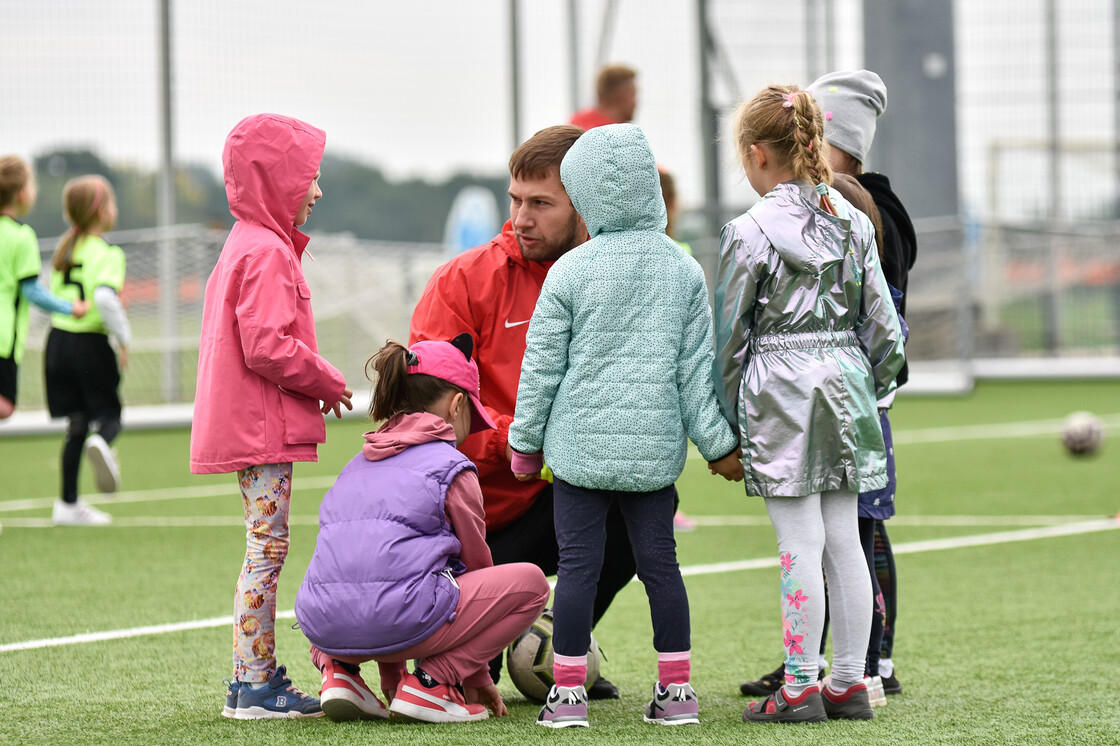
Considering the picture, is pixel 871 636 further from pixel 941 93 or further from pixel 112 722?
pixel 941 93

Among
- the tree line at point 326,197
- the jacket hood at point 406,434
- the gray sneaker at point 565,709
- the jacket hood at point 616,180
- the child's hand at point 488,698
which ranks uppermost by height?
the tree line at point 326,197

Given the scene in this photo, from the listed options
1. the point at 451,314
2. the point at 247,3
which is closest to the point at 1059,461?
the point at 451,314

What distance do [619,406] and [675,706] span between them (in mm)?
703

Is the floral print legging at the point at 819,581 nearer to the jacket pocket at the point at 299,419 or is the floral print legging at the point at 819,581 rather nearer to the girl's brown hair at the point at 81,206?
the jacket pocket at the point at 299,419

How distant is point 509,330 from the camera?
3.61 meters

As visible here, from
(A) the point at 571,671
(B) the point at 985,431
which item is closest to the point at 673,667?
(A) the point at 571,671

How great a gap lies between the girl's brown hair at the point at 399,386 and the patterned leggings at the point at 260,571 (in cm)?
30

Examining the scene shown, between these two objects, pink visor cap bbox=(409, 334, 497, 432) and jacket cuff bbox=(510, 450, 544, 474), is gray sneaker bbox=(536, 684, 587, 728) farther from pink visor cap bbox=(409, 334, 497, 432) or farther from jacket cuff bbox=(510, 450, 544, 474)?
pink visor cap bbox=(409, 334, 497, 432)

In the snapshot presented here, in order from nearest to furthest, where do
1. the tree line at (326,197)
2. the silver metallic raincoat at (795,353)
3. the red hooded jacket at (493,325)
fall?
the silver metallic raincoat at (795,353) → the red hooded jacket at (493,325) → the tree line at (326,197)

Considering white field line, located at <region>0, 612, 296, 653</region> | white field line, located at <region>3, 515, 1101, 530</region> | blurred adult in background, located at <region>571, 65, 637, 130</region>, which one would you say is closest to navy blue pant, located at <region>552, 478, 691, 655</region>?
white field line, located at <region>0, 612, 296, 653</region>

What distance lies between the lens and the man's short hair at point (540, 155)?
11.3 ft

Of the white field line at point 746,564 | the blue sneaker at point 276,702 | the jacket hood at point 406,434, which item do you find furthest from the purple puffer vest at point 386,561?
the white field line at point 746,564

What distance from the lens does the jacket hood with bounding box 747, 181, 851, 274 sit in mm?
3094

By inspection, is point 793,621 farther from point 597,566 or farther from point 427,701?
point 427,701
